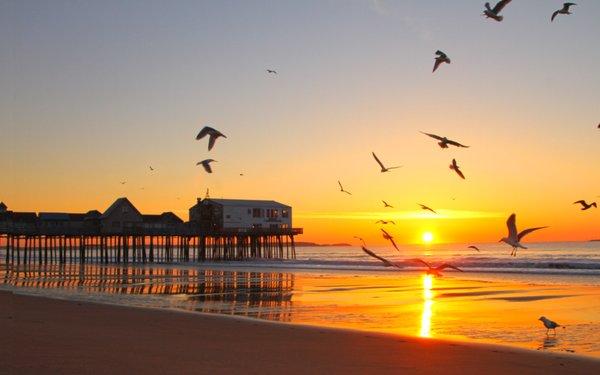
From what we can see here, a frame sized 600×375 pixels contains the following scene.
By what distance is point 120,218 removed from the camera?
8581cm

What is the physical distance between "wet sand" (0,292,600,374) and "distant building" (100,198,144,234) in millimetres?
70045

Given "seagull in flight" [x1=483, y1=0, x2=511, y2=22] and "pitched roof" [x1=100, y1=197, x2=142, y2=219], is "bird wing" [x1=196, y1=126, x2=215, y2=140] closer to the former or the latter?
"seagull in flight" [x1=483, y1=0, x2=511, y2=22]

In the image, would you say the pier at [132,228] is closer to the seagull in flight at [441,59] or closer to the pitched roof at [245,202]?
the pitched roof at [245,202]

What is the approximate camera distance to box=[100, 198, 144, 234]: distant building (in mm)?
85062

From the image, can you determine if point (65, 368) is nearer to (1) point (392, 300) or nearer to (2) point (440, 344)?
(2) point (440, 344)

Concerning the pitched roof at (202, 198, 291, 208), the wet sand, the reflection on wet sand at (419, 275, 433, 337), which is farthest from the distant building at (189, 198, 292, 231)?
the wet sand

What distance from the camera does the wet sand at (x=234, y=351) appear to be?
401 inches

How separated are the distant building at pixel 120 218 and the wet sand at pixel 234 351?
70.0 metres

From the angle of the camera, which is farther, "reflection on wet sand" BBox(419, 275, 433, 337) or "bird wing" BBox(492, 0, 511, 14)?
"reflection on wet sand" BBox(419, 275, 433, 337)

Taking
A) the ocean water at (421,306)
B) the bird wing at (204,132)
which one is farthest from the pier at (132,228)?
the bird wing at (204,132)

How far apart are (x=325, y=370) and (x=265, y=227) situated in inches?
3268

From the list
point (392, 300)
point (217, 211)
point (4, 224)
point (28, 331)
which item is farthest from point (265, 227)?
point (28, 331)

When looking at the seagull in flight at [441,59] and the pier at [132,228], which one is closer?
the seagull in flight at [441,59]

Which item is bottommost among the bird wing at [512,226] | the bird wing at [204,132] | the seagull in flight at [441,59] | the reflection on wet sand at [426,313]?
the reflection on wet sand at [426,313]
